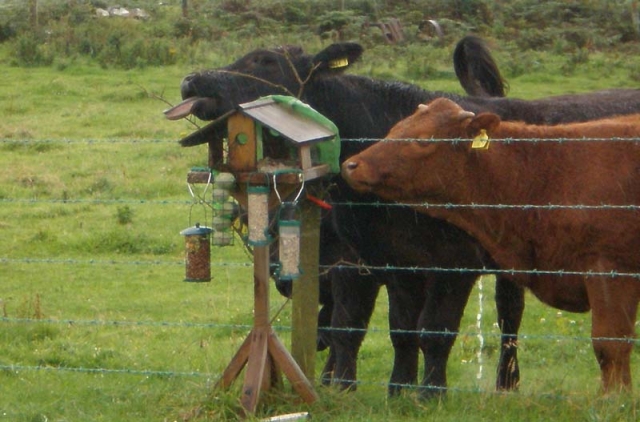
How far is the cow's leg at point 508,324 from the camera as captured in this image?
707cm

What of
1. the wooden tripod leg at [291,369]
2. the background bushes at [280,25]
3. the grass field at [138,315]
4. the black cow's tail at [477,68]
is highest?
the black cow's tail at [477,68]

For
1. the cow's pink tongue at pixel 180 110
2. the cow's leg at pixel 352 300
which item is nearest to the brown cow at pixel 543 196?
the cow's leg at pixel 352 300

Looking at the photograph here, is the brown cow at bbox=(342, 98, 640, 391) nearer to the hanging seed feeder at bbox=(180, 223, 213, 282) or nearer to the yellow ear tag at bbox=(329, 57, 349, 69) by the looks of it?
the hanging seed feeder at bbox=(180, 223, 213, 282)

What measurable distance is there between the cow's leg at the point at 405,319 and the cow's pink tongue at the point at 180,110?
1578mm

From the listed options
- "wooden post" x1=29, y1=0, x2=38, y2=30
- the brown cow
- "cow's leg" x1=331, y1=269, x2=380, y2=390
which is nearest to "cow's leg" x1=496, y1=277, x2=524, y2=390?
"cow's leg" x1=331, y1=269, x2=380, y2=390

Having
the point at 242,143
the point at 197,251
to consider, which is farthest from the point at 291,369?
the point at 242,143

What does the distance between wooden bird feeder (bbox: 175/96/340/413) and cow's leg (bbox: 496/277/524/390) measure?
2.13m

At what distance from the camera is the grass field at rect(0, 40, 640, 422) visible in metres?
5.45

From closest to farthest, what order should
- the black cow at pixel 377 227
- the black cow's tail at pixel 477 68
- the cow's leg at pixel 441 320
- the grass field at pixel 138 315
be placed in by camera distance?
the grass field at pixel 138 315
the cow's leg at pixel 441 320
the black cow at pixel 377 227
the black cow's tail at pixel 477 68

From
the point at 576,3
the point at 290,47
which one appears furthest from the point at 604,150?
the point at 576,3

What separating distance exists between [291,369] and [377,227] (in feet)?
4.96

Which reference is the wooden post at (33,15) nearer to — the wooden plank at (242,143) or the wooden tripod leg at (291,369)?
the wooden plank at (242,143)

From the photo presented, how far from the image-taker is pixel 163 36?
24875mm

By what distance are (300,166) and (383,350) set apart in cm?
280
